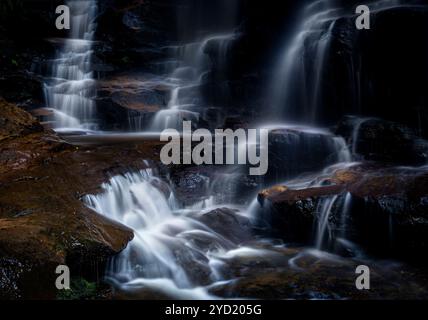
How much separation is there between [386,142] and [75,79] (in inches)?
475

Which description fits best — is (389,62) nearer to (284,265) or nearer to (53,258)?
(284,265)

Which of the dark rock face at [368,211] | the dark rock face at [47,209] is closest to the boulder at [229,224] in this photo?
the dark rock face at [368,211]

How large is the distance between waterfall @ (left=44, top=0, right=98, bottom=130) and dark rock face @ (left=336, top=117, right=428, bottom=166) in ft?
28.1

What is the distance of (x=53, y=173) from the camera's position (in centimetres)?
636

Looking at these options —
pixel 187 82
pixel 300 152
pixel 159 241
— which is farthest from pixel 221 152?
pixel 187 82

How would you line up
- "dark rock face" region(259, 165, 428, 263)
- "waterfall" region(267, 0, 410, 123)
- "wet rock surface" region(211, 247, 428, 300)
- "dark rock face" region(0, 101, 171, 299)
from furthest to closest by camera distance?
"waterfall" region(267, 0, 410, 123)
"dark rock face" region(259, 165, 428, 263)
"wet rock surface" region(211, 247, 428, 300)
"dark rock face" region(0, 101, 171, 299)

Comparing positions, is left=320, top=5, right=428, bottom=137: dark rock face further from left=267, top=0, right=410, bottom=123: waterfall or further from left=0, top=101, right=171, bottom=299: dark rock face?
left=0, top=101, right=171, bottom=299: dark rock face

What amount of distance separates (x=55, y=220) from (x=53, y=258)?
684 mm

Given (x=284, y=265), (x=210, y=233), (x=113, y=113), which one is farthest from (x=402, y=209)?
(x=113, y=113)

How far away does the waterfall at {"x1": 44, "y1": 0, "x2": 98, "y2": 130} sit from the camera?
13.7m

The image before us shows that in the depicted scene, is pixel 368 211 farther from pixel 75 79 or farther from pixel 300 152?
pixel 75 79

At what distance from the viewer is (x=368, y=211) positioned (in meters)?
6.24

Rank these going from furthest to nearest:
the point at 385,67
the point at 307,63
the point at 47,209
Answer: the point at 307,63 → the point at 385,67 → the point at 47,209

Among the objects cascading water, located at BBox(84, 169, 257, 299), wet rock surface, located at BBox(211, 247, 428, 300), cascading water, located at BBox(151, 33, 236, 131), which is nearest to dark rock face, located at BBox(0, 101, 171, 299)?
cascading water, located at BBox(84, 169, 257, 299)
